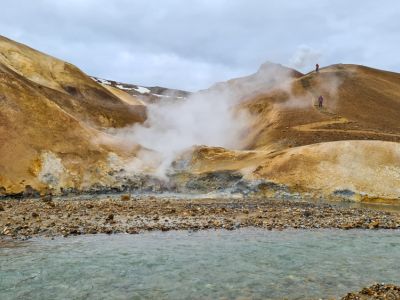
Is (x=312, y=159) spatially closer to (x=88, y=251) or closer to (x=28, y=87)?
(x=88, y=251)

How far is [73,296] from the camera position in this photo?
16172 millimetres

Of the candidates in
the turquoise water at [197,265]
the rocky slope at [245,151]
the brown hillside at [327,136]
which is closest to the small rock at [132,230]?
the turquoise water at [197,265]

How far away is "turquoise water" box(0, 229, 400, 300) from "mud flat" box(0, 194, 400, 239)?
261cm

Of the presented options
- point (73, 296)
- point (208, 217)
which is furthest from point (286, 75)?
point (73, 296)

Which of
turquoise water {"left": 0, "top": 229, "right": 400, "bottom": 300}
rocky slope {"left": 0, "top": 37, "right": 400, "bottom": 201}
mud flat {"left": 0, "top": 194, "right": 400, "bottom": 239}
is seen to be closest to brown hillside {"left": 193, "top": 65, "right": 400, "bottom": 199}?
rocky slope {"left": 0, "top": 37, "right": 400, "bottom": 201}

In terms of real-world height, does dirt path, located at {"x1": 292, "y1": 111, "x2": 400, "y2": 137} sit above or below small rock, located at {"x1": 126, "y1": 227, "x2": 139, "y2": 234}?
above

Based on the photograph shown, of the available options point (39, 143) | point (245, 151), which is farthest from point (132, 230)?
point (245, 151)

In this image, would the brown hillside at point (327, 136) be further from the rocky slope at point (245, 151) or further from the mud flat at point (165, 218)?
the mud flat at point (165, 218)

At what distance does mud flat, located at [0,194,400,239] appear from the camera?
29.8 metres

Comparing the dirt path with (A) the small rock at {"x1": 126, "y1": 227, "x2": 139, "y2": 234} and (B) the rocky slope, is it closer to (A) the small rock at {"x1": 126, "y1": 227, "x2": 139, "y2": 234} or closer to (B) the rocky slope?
(B) the rocky slope

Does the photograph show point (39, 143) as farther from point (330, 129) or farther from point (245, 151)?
point (330, 129)

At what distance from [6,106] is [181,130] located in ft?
130

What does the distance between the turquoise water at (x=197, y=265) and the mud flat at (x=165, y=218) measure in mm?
2614

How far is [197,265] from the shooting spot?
2091cm
